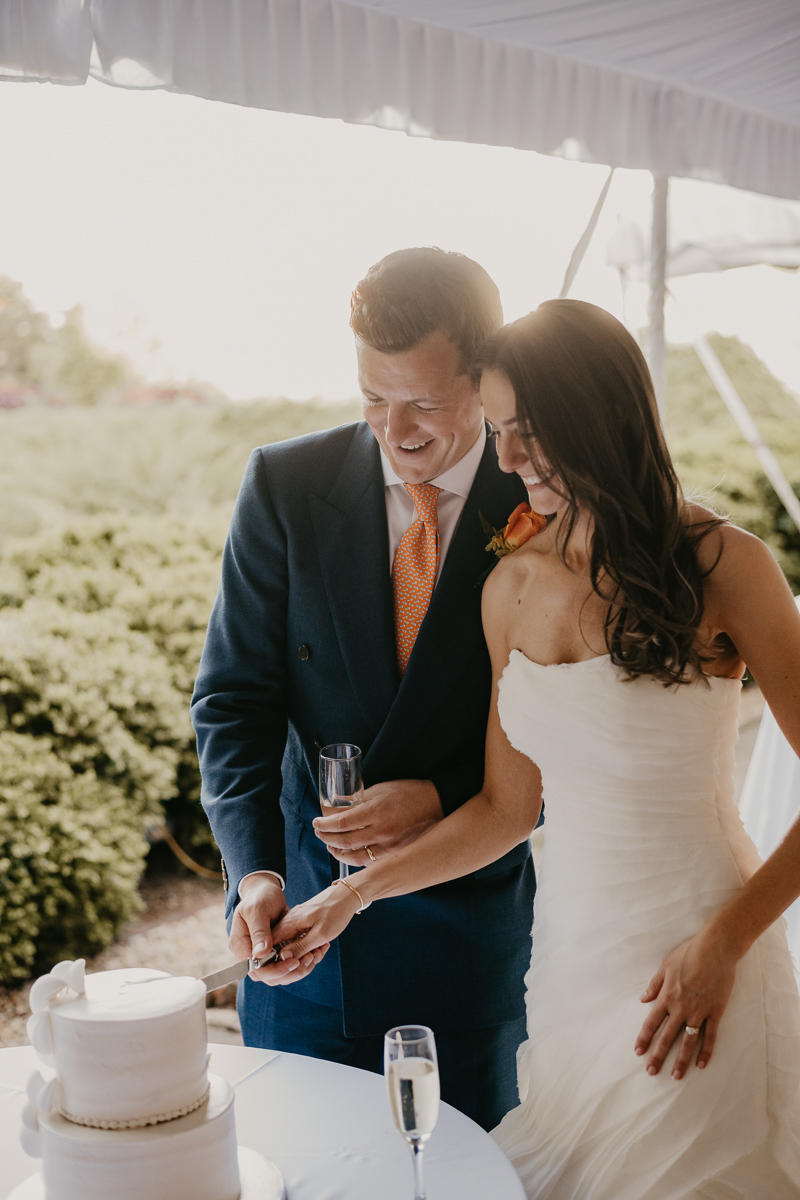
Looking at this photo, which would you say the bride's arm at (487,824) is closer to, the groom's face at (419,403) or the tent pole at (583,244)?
the groom's face at (419,403)

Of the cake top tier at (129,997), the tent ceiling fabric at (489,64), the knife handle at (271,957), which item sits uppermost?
the tent ceiling fabric at (489,64)

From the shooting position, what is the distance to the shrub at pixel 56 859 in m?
4.12

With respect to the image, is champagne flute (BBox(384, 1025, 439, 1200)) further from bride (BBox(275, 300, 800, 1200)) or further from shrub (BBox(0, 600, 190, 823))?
shrub (BBox(0, 600, 190, 823))

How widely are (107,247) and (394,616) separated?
583 centimetres

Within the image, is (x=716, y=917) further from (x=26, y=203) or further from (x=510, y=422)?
(x=26, y=203)

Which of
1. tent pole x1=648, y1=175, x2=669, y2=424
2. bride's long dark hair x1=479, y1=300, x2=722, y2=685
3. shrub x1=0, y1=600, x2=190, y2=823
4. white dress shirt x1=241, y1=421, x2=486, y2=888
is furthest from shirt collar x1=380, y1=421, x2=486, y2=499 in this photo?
shrub x1=0, y1=600, x2=190, y2=823

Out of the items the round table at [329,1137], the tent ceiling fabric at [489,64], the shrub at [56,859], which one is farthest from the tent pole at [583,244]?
the shrub at [56,859]

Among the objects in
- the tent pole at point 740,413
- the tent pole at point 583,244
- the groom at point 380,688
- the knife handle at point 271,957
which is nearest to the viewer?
the knife handle at point 271,957

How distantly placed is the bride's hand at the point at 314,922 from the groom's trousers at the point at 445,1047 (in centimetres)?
42

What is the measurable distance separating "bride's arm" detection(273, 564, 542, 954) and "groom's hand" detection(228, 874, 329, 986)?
3.1 inches

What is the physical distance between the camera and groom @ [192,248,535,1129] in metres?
1.93

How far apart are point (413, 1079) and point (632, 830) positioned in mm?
700

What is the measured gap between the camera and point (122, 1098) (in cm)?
114

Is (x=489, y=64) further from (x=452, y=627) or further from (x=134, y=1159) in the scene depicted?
(x=134, y=1159)
